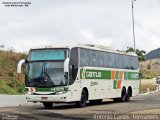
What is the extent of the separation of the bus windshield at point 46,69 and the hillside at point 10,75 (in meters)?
13.5

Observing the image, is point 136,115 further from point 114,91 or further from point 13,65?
point 13,65

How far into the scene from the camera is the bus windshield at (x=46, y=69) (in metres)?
25.4

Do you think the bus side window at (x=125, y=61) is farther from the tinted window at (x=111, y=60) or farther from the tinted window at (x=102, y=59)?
the tinted window at (x=102, y=59)

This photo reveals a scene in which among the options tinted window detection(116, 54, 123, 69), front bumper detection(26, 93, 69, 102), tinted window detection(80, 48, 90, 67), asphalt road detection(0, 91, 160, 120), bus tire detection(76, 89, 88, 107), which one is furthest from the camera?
tinted window detection(116, 54, 123, 69)

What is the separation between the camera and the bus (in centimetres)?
2539

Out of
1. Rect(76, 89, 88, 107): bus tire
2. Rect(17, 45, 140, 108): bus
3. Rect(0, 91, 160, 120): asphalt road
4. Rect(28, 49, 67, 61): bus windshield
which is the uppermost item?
Rect(28, 49, 67, 61): bus windshield

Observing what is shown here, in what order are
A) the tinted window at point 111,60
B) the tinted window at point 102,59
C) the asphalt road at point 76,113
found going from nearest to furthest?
the asphalt road at point 76,113 < the tinted window at point 102,59 < the tinted window at point 111,60

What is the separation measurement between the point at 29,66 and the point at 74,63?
245cm

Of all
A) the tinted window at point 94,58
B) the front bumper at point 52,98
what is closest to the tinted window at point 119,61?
the tinted window at point 94,58

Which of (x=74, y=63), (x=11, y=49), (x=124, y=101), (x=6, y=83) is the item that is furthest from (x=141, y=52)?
(x=74, y=63)

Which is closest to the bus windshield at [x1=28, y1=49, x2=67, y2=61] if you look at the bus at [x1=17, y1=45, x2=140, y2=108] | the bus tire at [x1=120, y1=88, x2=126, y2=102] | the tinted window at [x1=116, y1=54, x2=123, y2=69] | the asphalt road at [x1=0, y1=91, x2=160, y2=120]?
the bus at [x1=17, y1=45, x2=140, y2=108]

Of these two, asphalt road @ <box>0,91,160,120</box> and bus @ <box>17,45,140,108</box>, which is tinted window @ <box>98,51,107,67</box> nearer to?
bus @ <box>17,45,140,108</box>

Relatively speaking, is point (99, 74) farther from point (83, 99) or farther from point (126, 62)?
point (126, 62)

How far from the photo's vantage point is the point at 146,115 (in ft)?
66.3
